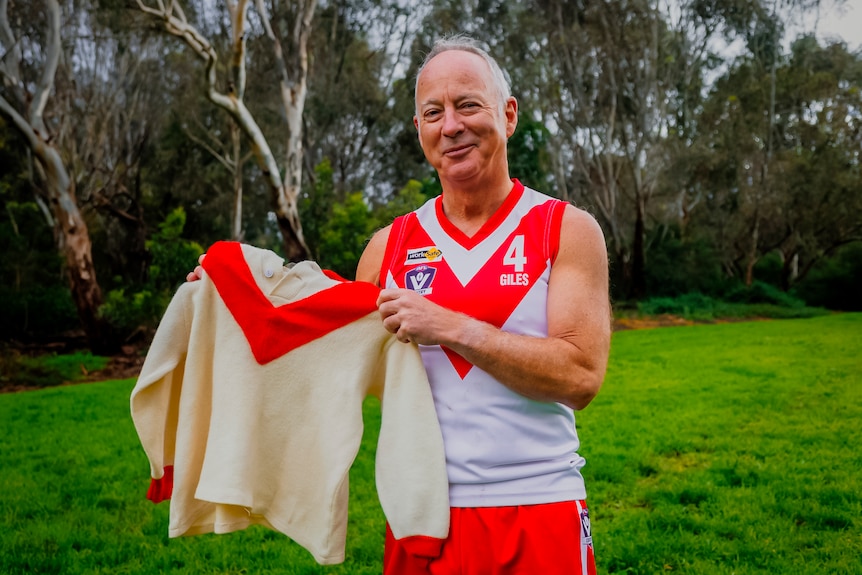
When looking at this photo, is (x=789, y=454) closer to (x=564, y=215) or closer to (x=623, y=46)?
(x=564, y=215)

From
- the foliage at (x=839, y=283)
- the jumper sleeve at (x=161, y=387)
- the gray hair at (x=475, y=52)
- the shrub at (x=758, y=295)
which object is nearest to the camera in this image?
the gray hair at (x=475, y=52)

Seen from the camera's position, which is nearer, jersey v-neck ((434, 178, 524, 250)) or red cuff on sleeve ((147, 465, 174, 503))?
jersey v-neck ((434, 178, 524, 250))

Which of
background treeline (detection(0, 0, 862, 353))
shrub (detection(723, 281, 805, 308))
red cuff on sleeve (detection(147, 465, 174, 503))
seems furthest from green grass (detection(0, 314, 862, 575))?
shrub (detection(723, 281, 805, 308))

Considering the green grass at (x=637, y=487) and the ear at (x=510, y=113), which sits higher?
the ear at (x=510, y=113)

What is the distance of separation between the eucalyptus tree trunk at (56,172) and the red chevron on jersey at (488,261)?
14.7 metres

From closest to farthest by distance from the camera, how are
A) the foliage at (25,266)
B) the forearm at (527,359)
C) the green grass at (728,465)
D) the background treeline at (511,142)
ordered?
the forearm at (527,359)
the green grass at (728,465)
the foliage at (25,266)
the background treeline at (511,142)

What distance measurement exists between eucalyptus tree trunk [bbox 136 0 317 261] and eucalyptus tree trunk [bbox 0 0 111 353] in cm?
236

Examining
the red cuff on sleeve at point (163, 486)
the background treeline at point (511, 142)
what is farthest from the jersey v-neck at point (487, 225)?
the background treeline at point (511, 142)

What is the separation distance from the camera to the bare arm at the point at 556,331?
197 centimetres

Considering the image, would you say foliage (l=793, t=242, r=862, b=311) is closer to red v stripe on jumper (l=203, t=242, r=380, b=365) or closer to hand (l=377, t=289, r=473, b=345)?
red v stripe on jumper (l=203, t=242, r=380, b=365)

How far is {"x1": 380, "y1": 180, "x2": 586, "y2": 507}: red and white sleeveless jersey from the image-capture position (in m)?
2.04

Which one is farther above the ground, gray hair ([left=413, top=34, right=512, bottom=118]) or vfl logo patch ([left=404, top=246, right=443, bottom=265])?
gray hair ([left=413, top=34, right=512, bottom=118])

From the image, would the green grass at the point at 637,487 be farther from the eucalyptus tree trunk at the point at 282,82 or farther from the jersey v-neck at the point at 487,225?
the eucalyptus tree trunk at the point at 282,82

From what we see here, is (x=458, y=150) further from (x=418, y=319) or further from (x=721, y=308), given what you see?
(x=721, y=308)
